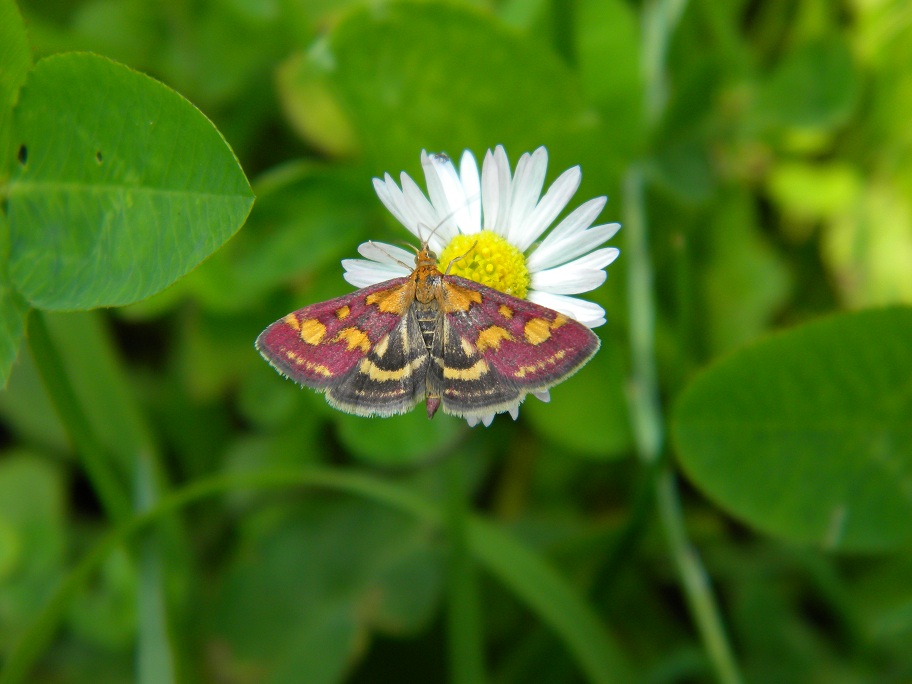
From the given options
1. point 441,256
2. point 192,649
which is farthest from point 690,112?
point 192,649

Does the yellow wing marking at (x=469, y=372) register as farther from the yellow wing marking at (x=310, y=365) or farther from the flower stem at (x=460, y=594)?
the flower stem at (x=460, y=594)

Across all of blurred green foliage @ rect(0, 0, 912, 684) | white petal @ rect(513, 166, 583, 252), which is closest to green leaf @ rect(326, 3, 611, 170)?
blurred green foliage @ rect(0, 0, 912, 684)

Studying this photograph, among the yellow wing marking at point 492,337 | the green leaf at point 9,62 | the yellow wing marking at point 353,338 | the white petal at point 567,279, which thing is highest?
the green leaf at point 9,62

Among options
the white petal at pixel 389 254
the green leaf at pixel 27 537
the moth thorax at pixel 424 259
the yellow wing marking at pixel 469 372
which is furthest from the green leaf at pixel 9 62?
the green leaf at pixel 27 537

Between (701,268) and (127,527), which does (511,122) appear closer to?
(701,268)

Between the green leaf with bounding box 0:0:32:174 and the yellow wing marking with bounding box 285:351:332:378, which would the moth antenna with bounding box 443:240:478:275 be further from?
the green leaf with bounding box 0:0:32:174

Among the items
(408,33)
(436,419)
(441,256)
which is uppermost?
(408,33)
